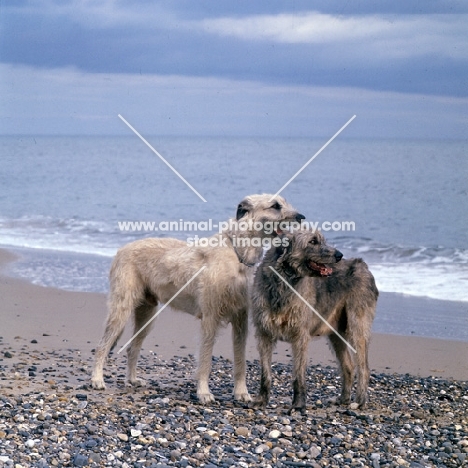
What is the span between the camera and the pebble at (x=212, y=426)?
565 centimetres

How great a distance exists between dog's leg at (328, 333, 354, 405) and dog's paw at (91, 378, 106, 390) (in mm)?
2274

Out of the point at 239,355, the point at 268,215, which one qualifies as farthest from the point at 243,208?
the point at 239,355

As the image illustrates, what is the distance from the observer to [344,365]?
25.3ft

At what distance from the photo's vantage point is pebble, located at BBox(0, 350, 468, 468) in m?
5.65

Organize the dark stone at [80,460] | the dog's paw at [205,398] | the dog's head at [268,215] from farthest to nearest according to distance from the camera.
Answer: the dog's head at [268,215], the dog's paw at [205,398], the dark stone at [80,460]

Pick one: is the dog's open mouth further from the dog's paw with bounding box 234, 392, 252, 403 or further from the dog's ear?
the dog's paw with bounding box 234, 392, 252, 403

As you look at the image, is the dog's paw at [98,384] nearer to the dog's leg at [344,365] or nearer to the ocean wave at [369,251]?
the dog's leg at [344,365]

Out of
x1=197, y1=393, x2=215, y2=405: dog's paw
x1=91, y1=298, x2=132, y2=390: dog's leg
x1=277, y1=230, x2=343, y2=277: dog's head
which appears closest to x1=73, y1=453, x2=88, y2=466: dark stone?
x1=197, y1=393, x2=215, y2=405: dog's paw

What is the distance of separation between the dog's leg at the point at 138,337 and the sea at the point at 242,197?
116 inches

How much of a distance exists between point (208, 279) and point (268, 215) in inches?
32.5

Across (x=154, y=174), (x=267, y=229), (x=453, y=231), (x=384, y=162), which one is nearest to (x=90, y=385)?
(x=267, y=229)

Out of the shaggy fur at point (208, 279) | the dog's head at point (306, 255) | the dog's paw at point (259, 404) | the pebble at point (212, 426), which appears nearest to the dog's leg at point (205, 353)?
the shaggy fur at point (208, 279)

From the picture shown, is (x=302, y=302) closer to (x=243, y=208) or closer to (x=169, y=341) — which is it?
(x=243, y=208)

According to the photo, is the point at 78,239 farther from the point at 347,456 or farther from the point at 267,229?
the point at 347,456
